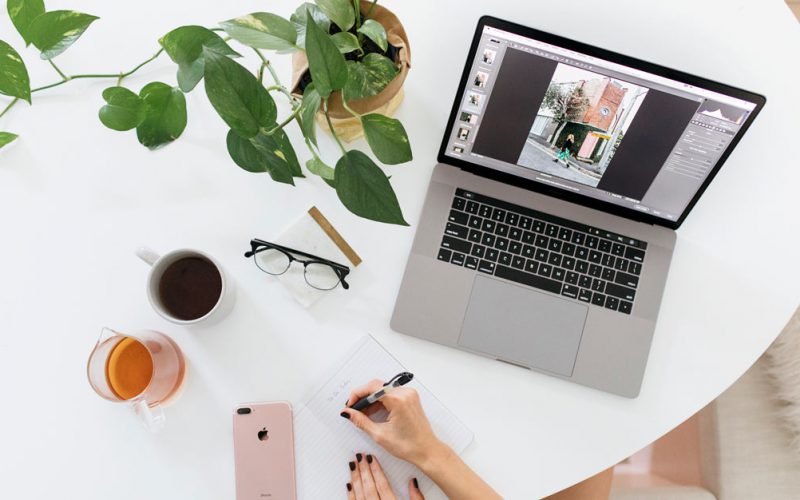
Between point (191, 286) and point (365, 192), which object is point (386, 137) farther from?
point (191, 286)

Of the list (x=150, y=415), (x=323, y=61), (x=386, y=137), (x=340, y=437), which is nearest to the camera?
(x=323, y=61)

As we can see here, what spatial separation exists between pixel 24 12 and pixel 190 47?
0.34 metres

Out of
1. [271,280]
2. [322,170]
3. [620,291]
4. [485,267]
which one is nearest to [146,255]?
[271,280]

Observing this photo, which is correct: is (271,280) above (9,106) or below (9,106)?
below

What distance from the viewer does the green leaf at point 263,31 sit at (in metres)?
0.68

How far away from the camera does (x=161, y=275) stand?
0.85 m

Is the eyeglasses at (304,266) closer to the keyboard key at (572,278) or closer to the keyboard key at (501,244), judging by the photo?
the keyboard key at (501,244)

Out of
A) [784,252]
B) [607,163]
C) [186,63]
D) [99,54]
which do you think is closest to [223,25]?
[186,63]

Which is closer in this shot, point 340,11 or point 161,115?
point 340,11

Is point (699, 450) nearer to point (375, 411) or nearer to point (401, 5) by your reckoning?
point (375, 411)

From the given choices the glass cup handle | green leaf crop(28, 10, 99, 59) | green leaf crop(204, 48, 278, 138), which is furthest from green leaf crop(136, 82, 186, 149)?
the glass cup handle

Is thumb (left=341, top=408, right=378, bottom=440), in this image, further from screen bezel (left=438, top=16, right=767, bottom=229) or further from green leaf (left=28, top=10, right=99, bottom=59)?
green leaf (left=28, top=10, right=99, bottom=59)

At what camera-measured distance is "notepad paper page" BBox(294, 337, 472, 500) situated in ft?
3.01

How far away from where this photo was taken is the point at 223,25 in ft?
2.23
